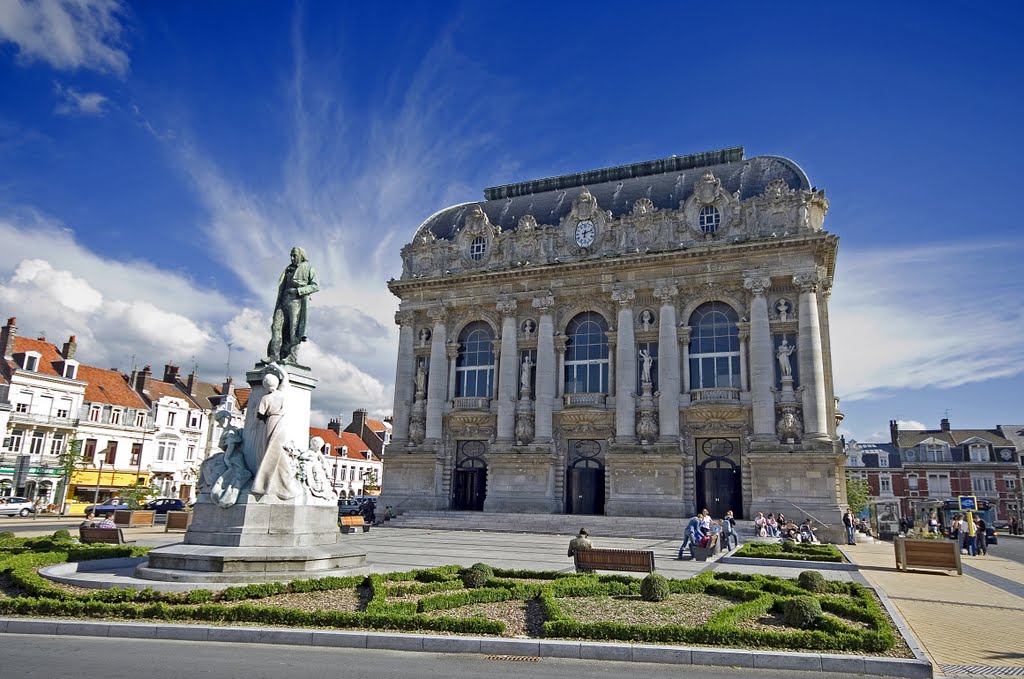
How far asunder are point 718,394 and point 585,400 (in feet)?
25.7

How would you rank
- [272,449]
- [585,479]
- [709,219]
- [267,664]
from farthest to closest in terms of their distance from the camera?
[585,479] → [709,219] → [272,449] → [267,664]

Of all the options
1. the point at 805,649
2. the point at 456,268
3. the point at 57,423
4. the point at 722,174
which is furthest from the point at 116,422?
the point at 805,649

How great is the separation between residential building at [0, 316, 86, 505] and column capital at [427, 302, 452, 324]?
1315 inches

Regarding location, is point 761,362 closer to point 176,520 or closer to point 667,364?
point 667,364

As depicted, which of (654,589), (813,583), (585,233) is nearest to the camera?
(654,589)

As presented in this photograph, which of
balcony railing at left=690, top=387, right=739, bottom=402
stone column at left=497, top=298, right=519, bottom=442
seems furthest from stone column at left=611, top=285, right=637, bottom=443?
stone column at left=497, top=298, right=519, bottom=442

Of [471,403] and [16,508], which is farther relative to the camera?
[16,508]

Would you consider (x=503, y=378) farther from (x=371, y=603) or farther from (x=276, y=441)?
(x=371, y=603)

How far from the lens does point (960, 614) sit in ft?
44.9

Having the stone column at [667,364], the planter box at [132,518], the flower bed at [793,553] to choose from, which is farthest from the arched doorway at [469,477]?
the flower bed at [793,553]

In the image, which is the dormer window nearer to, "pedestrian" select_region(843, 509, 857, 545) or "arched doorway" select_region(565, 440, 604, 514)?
"arched doorway" select_region(565, 440, 604, 514)

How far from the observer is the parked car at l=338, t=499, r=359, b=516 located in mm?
43469

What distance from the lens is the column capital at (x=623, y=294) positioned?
42250mm

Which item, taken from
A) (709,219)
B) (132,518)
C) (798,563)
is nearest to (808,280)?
(709,219)
